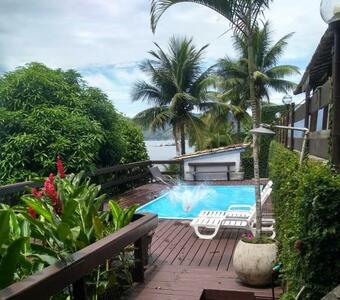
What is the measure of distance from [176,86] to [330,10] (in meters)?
17.8

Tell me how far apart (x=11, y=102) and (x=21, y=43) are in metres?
1.35

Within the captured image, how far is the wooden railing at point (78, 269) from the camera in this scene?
1.98m

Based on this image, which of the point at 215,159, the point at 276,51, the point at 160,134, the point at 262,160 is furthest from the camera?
the point at 276,51

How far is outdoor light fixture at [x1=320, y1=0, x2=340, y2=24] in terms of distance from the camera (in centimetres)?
229

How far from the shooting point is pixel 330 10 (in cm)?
233

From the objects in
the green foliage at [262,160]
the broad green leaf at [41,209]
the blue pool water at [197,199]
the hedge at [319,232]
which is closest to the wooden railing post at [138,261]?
the broad green leaf at [41,209]

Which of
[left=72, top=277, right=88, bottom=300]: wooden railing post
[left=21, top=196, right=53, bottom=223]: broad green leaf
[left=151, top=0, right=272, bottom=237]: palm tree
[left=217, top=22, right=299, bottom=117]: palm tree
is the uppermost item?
[left=217, top=22, right=299, bottom=117]: palm tree

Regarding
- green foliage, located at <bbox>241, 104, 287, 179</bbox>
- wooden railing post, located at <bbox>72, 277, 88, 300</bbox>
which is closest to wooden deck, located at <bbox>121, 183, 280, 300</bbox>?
wooden railing post, located at <bbox>72, 277, 88, 300</bbox>

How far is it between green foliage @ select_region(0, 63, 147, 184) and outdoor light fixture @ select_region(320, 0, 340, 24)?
5629mm

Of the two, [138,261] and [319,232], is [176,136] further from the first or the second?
[319,232]

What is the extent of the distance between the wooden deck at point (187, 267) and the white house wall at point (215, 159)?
27.3 ft

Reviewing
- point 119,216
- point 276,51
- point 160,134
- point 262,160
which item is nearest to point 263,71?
point 276,51

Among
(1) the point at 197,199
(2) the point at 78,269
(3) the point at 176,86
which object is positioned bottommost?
(1) the point at 197,199

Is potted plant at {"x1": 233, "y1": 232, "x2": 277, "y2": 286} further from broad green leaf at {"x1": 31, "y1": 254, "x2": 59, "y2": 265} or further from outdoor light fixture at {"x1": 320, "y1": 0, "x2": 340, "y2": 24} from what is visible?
outdoor light fixture at {"x1": 320, "y1": 0, "x2": 340, "y2": 24}
